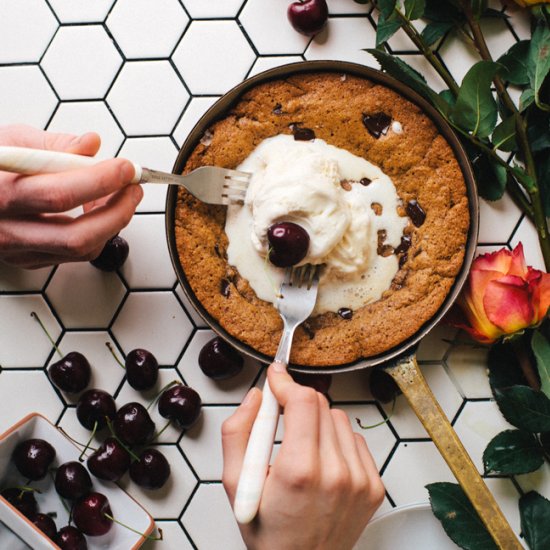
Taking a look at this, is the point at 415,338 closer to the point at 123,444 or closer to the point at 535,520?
the point at 535,520

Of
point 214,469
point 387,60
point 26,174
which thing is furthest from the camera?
point 214,469

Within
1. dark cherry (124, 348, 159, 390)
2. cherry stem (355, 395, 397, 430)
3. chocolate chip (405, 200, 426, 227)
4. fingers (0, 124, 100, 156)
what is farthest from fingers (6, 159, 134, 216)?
cherry stem (355, 395, 397, 430)

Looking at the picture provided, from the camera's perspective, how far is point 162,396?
1.07 m

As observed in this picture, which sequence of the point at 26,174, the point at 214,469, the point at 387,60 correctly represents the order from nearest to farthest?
the point at 26,174
the point at 387,60
the point at 214,469

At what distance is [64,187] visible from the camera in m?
0.79

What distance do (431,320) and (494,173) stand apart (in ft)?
0.83

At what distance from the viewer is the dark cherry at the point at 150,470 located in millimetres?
1048

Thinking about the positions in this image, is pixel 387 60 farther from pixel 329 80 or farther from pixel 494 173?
pixel 494 173

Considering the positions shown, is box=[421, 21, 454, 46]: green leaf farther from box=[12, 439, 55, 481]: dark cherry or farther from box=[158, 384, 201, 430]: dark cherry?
box=[12, 439, 55, 481]: dark cherry

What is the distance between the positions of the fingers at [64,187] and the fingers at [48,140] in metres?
0.13

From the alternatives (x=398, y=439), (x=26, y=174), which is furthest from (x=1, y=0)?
(x=398, y=439)

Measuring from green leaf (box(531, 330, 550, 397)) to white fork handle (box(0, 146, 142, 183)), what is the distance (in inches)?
24.7

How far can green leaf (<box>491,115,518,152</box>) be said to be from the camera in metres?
0.99

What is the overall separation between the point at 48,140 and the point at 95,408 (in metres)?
0.42
